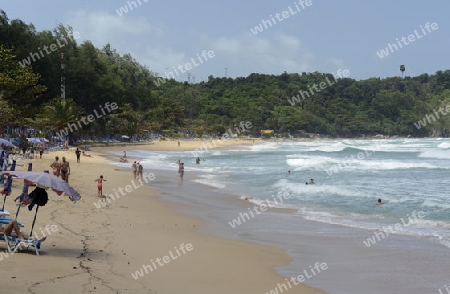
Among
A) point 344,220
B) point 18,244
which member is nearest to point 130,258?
point 18,244

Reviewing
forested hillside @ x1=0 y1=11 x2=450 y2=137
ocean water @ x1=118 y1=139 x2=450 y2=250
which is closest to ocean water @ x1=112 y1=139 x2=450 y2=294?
ocean water @ x1=118 y1=139 x2=450 y2=250

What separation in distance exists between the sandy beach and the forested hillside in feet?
52.1

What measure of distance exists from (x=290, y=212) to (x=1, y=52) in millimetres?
31249

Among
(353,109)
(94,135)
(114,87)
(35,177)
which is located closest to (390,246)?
(35,177)

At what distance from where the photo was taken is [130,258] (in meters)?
9.28

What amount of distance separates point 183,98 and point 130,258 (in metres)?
118

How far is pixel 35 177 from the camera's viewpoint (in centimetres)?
845

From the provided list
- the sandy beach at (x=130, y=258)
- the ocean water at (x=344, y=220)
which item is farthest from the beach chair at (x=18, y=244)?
the ocean water at (x=344, y=220)

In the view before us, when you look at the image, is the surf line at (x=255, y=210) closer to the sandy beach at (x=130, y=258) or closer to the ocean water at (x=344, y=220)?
the ocean water at (x=344, y=220)

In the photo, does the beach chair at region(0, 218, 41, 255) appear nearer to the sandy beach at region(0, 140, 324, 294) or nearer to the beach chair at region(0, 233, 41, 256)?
the beach chair at region(0, 233, 41, 256)

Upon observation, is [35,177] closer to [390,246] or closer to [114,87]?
[390,246]

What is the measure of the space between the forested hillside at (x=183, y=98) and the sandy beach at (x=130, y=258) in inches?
625

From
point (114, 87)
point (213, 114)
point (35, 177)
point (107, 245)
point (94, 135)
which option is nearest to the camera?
point (35, 177)

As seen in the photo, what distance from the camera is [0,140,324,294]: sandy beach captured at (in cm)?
731
